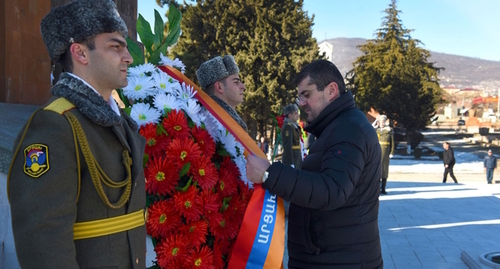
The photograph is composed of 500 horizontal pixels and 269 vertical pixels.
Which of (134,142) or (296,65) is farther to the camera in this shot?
(296,65)

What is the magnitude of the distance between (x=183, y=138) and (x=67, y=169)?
0.93 metres

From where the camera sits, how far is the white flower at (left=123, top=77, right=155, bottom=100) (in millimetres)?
2576

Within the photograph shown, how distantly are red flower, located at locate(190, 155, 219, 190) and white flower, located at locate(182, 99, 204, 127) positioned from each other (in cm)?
29

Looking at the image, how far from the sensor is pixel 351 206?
2.40 m

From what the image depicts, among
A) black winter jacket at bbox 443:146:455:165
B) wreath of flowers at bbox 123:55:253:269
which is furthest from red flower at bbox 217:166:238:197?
black winter jacket at bbox 443:146:455:165

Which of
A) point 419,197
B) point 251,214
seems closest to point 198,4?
point 419,197

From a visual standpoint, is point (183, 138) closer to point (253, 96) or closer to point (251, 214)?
point (251, 214)

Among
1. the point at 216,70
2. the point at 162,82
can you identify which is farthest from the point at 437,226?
the point at 162,82

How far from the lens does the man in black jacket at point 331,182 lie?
2.22m

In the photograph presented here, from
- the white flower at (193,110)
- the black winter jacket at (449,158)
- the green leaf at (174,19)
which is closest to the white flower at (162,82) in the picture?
the white flower at (193,110)

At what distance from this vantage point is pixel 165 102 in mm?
2555

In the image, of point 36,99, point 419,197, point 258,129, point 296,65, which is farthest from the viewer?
point 258,129

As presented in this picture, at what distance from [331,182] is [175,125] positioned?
0.87 meters

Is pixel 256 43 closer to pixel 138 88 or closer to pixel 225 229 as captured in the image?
pixel 138 88
